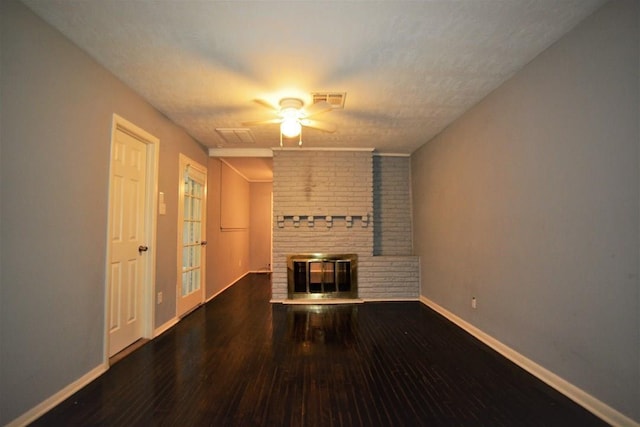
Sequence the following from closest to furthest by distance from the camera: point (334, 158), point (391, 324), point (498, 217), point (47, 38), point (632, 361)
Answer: point (632, 361) → point (47, 38) → point (498, 217) → point (391, 324) → point (334, 158)

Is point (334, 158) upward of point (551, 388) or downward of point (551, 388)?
upward

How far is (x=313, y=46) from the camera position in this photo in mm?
1965

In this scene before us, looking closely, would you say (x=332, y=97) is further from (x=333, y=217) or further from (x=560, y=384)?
(x=560, y=384)

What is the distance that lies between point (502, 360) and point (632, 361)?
3.33 ft

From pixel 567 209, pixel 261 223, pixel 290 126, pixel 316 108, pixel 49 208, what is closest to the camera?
pixel 49 208

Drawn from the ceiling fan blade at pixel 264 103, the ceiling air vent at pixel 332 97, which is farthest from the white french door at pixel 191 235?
the ceiling air vent at pixel 332 97

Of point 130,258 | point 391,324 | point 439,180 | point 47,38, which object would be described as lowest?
point 391,324

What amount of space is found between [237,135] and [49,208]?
240 centimetres

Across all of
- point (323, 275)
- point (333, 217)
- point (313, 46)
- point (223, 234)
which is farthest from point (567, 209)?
point (223, 234)

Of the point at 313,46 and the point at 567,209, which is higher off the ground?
the point at 313,46

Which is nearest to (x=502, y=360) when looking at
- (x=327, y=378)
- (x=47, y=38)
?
(x=327, y=378)

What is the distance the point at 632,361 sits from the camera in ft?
4.93

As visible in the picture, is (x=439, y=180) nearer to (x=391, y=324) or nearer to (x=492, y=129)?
(x=492, y=129)

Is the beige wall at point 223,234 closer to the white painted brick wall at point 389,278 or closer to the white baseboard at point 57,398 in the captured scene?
the white baseboard at point 57,398
